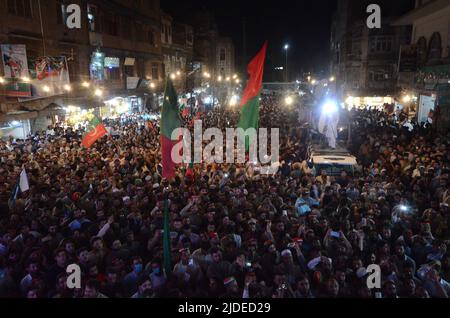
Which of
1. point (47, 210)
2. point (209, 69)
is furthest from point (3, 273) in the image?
point (209, 69)

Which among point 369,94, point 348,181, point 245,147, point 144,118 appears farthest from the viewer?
point 369,94

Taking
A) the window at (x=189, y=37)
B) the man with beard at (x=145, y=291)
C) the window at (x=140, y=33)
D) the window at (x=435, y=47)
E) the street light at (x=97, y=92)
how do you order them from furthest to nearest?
the window at (x=189, y=37), the window at (x=140, y=33), the street light at (x=97, y=92), the window at (x=435, y=47), the man with beard at (x=145, y=291)

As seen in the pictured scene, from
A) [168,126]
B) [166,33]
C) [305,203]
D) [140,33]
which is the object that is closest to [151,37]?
[140,33]

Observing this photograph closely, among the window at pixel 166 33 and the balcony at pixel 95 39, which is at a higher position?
the window at pixel 166 33

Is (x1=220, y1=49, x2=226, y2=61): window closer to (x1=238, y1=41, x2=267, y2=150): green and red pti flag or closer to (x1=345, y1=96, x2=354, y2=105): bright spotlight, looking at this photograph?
(x1=345, y1=96, x2=354, y2=105): bright spotlight

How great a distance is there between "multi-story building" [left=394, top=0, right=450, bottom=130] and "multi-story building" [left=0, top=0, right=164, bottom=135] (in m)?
17.7

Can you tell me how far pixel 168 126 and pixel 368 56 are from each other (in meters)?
33.1

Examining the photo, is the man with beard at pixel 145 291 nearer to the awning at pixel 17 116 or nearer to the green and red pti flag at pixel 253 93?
the green and red pti flag at pixel 253 93

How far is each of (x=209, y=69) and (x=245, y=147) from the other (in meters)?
42.9

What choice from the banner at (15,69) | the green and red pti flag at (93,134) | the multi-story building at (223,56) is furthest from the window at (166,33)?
the green and red pti flag at (93,134)

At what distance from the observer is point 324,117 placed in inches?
587

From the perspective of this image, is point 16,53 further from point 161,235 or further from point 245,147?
point 161,235

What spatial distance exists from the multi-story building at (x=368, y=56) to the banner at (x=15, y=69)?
24.5m

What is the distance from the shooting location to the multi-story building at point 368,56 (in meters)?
34.2
